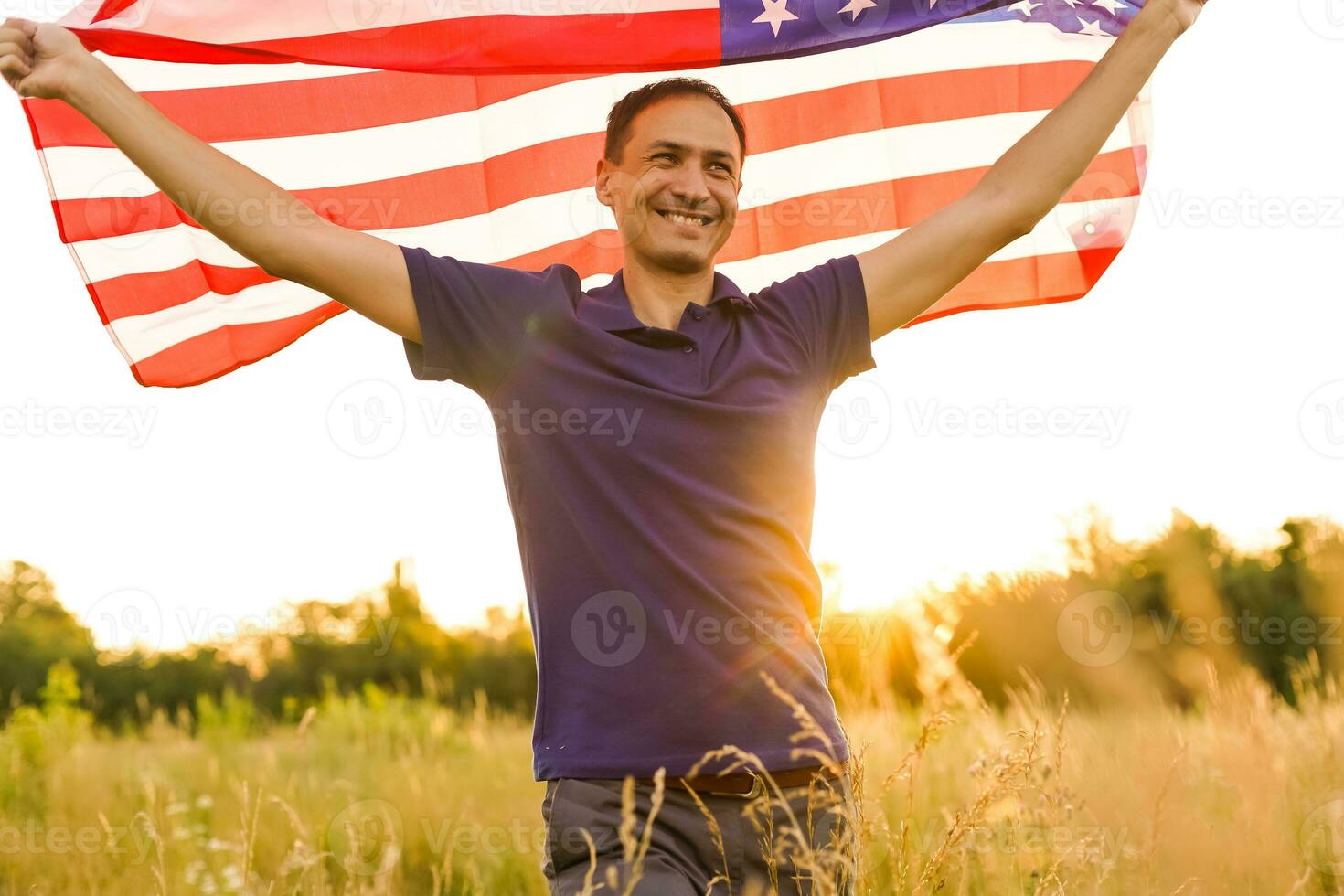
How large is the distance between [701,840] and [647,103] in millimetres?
1806

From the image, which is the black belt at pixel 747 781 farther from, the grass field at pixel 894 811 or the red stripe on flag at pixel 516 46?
the red stripe on flag at pixel 516 46

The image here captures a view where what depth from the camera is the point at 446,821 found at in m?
5.94

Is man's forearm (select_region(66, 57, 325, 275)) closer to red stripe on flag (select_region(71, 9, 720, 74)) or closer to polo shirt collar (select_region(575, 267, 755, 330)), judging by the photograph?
polo shirt collar (select_region(575, 267, 755, 330))

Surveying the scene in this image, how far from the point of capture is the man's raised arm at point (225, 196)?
2.56m

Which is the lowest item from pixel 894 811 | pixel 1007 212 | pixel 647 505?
pixel 894 811

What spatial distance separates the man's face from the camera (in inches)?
115

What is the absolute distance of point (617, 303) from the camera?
285 centimetres

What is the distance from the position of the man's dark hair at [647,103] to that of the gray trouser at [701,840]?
5.35 ft

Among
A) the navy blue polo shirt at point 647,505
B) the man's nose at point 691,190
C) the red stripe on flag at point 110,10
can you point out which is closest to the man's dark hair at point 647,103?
the man's nose at point 691,190

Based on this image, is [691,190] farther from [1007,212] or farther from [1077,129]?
[1077,129]

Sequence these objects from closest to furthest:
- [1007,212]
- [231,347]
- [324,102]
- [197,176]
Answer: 1. [197,176]
2. [1007,212]
3. [231,347]
4. [324,102]

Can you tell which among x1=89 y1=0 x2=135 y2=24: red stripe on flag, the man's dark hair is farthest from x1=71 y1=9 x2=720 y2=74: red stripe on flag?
the man's dark hair

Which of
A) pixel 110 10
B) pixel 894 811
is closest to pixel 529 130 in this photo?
pixel 110 10

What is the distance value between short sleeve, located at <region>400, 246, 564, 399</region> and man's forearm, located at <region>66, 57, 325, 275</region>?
0.28m
